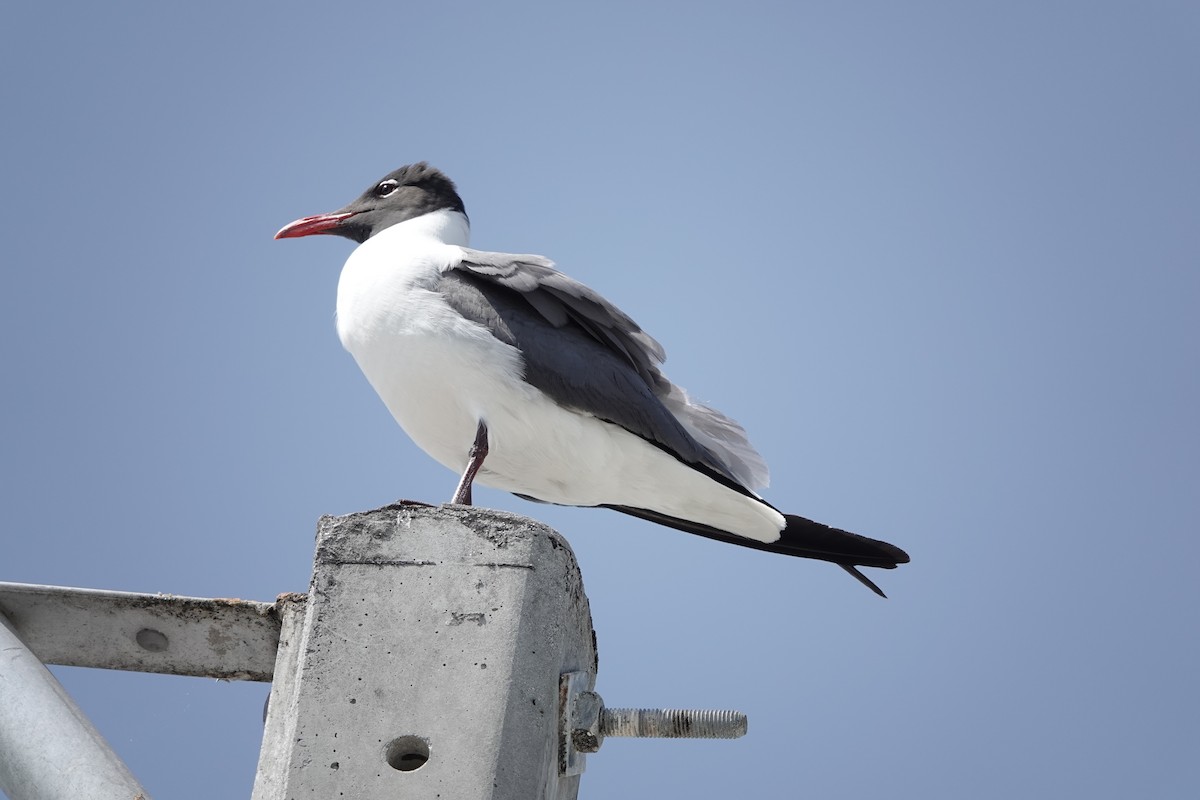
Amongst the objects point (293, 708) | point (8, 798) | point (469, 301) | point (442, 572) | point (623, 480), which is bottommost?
point (8, 798)

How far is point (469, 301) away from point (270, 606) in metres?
1.93

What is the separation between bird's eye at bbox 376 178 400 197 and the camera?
Answer: 7.39m

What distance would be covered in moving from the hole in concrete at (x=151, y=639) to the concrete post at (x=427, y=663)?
63 centimetres

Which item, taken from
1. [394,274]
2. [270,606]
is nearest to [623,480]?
[394,274]

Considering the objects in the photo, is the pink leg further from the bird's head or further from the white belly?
the bird's head

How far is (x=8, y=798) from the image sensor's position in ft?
12.3

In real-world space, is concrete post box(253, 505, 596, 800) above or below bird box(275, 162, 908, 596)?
below

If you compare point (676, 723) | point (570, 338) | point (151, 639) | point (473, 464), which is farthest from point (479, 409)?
point (676, 723)

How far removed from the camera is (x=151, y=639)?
4523 mm

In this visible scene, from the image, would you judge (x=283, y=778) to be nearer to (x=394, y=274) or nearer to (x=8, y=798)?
(x=8, y=798)

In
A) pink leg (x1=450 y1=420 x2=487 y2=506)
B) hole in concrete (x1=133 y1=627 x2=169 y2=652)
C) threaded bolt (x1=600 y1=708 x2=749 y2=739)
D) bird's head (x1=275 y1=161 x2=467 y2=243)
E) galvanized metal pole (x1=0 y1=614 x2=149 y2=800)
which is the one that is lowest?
galvanized metal pole (x1=0 y1=614 x2=149 y2=800)

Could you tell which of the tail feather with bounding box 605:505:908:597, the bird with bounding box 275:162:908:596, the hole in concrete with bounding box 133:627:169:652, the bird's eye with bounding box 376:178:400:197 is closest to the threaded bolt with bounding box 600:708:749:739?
the hole in concrete with bounding box 133:627:169:652

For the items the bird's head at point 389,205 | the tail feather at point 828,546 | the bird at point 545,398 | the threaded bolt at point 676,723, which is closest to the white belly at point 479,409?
the bird at point 545,398

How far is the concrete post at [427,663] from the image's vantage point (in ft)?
11.8
